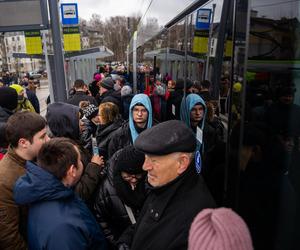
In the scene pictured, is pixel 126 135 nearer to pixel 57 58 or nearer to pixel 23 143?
pixel 23 143

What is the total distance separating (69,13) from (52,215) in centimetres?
564

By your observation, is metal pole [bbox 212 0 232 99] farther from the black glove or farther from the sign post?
the sign post

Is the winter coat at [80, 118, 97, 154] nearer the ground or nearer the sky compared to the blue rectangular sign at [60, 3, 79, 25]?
nearer the ground

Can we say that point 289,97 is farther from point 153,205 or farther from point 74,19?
point 74,19

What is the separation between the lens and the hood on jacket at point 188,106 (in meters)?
2.73

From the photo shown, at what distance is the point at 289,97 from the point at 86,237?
1.27m

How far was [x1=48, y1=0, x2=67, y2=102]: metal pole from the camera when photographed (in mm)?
4719

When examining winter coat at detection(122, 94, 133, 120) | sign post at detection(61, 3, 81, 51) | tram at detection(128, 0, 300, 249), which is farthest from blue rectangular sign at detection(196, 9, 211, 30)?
sign post at detection(61, 3, 81, 51)

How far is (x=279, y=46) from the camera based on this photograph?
1.43 m

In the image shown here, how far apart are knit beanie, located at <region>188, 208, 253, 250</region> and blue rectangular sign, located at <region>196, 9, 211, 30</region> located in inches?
75.8

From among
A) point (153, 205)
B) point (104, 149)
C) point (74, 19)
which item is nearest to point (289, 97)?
point (153, 205)

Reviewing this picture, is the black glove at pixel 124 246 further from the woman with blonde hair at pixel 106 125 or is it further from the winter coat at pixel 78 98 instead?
the winter coat at pixel 78 98

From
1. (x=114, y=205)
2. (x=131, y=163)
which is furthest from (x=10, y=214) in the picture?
(x=131, y=163)

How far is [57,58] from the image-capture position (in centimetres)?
504
